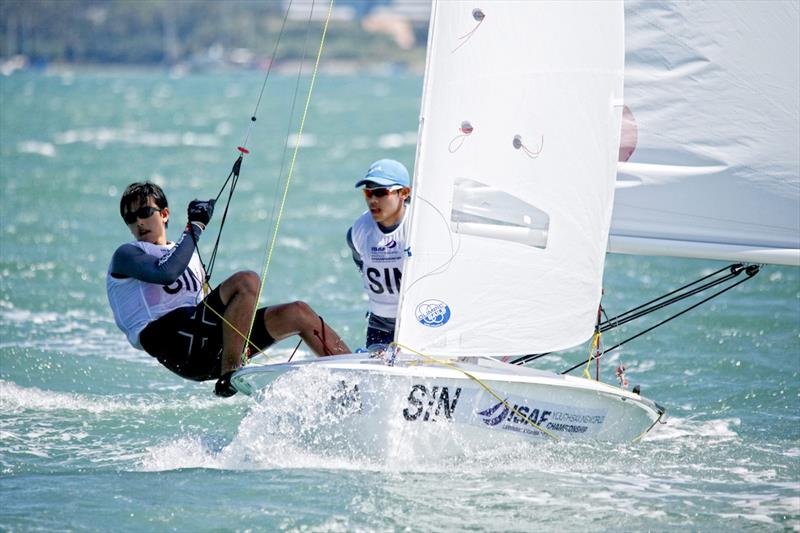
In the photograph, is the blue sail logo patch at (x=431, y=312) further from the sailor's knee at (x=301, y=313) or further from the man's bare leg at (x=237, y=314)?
the man's bare leg at (x=237, y=314)

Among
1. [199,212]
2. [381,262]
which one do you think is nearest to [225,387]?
[199,212]

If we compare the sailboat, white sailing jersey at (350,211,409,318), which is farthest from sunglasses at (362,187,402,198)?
the sailboat

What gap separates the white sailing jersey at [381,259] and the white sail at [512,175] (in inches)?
19.5

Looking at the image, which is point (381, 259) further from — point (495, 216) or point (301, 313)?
point (495, 216)

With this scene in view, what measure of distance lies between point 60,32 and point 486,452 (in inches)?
2895

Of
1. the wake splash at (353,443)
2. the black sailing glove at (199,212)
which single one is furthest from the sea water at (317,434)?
the black sailing glove at (199,212)

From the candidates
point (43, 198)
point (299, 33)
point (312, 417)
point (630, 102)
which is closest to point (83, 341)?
point (312, 417)

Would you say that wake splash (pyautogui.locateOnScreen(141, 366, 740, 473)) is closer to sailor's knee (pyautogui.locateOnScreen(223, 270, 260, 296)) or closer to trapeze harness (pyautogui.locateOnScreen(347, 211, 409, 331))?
sailor's knee (pyautogui.locateOnScreen(223, 270, 260, 296))

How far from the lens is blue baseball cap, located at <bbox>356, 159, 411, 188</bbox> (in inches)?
240

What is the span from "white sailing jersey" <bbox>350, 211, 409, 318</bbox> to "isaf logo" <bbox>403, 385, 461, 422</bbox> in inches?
30.4

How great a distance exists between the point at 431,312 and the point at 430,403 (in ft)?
1.32

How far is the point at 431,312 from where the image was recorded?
18.8 ft

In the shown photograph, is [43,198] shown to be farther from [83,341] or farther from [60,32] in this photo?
[60,32]

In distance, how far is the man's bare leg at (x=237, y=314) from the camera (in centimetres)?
623
